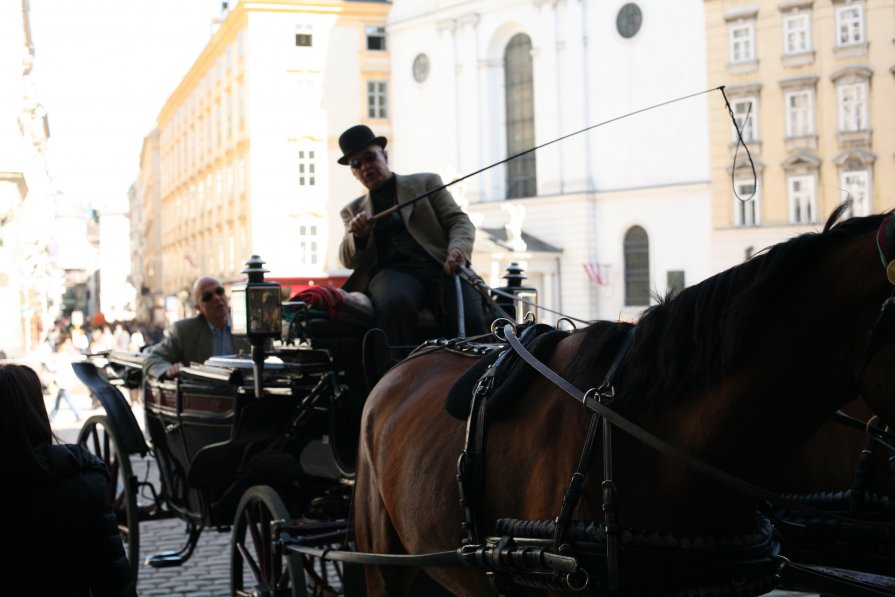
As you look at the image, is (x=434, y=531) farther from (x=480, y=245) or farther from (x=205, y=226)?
(x=205, y=226)

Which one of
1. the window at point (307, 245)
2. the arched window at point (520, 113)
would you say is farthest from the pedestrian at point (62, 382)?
the arched window at point (520, 113)

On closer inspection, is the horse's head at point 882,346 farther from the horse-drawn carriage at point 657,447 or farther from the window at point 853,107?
the window at point 853,107

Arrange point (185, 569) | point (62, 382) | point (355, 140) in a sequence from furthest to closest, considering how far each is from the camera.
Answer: point (62, 382) → point (185, 569) → point (355, 140)

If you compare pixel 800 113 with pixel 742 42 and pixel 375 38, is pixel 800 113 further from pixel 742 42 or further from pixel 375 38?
pixel 375 38

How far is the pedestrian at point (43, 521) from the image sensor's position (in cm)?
314

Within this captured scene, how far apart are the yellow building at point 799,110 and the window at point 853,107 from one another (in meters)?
0.03

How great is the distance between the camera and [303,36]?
5009 centimetres

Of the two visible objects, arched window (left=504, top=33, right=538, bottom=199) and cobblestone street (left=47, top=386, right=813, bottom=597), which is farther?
arched window (left=504, top=33, right=538, bottom=199)

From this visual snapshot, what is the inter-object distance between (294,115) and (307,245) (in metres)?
5.60

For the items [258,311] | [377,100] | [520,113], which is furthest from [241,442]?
[377,100]

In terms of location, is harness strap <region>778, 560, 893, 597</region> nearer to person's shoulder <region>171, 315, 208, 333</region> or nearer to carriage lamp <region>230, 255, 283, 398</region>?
carriage lamp <region>230, 255, 283, 398</region>

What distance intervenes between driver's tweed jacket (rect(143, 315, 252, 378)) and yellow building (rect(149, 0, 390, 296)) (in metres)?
39.7

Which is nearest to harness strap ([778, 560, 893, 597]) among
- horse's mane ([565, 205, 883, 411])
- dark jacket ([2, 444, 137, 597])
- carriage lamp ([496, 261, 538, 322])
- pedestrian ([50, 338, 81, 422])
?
horse's mane ([565, 205, 883, 411])

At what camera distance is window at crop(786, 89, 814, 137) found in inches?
1468
